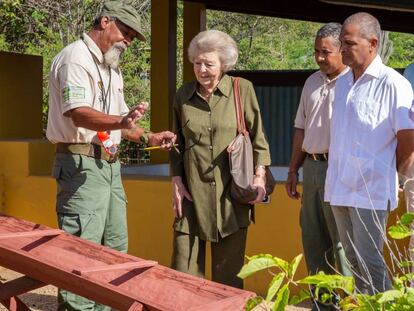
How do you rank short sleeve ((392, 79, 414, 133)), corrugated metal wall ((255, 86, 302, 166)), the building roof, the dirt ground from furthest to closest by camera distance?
corrugated metal wall ((255, 86, 302, 166)), the building roof, the dirt ground, short sleeve ((392, 79, 414, 133))

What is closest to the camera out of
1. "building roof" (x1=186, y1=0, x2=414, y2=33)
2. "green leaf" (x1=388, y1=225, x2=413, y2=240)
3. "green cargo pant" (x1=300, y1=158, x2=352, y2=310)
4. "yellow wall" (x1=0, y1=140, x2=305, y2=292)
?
"green leaf" (x1=388, y1=225, x2=413, y2=240)

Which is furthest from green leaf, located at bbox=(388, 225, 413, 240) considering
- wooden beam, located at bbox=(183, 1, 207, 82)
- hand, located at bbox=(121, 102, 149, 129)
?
wooden beam, located at bbox=(183, 1, 207, 82)

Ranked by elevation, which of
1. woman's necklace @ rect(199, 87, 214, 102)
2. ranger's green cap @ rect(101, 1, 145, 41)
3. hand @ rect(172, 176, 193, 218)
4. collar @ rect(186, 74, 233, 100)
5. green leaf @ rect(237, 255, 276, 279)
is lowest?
hand @ rect(172, 176, 193, 218)

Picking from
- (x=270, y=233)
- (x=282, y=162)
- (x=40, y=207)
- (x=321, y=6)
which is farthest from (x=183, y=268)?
(x=282, y=162)

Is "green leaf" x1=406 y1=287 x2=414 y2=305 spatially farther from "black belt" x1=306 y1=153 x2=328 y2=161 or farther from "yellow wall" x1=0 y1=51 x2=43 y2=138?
"yellow wall" x1=0 y1=51 x2=43 y2=138

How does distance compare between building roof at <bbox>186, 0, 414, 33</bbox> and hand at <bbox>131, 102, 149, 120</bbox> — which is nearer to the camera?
hand at <bbox>131, 102, 149, 120</bbox>

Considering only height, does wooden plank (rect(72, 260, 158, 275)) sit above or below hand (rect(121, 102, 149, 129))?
below

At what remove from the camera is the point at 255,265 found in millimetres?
2404

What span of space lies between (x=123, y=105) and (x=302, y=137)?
3.28 feet

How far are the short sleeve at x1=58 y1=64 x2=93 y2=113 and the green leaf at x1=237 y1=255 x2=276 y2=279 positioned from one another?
7.44 feet

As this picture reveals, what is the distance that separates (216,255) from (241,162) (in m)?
0.49

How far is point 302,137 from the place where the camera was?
528cm

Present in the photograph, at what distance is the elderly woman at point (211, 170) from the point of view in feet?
15.5

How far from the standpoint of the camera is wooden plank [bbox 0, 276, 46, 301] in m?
4.75
